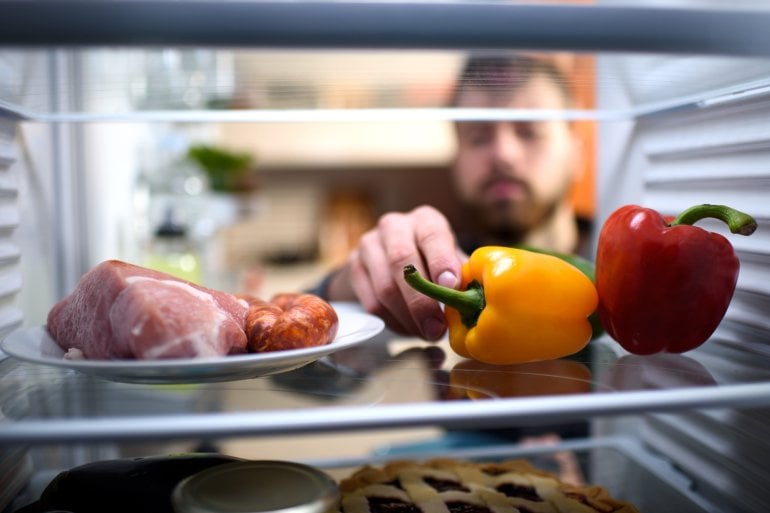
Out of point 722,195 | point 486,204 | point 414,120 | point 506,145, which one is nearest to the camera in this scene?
point 722,195

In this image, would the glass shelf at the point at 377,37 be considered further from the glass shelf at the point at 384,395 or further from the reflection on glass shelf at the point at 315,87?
the glass shelf at the point at 384,395

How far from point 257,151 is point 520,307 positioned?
239 cm

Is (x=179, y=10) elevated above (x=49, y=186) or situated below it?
above

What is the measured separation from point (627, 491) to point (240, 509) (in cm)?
45

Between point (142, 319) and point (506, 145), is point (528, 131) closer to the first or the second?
point (506, 145)

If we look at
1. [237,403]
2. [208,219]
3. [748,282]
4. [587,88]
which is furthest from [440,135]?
[237,403]

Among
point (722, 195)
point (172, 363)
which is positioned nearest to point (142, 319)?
point (172, 363)

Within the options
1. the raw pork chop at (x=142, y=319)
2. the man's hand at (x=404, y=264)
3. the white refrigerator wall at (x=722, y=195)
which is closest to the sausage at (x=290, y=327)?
the raw pork chop at (x=142, y=319)

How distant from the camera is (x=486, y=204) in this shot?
1812 millimetres

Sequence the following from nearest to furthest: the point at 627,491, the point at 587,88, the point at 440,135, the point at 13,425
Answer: the point at 13,425 → the point at 627,491 → the point at 587,88 → the point at 440,135

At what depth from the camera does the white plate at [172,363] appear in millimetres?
503

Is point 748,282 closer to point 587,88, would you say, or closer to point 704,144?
point 704,144

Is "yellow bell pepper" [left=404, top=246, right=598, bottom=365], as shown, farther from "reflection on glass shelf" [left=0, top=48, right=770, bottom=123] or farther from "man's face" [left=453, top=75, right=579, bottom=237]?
"man's face" [left=453, top=75, right=579, bottom=237]

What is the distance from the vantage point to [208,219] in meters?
1.77
